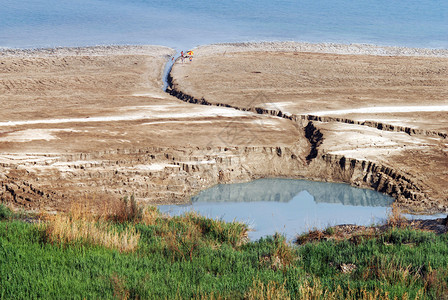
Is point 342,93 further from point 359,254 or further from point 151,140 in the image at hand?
point 359,254

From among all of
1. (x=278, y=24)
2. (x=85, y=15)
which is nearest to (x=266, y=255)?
(x=278, y=24)

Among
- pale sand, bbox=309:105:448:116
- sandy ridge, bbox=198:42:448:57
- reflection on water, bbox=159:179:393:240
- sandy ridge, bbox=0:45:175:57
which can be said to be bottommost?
reflection on water, bbox=159:179:393:240

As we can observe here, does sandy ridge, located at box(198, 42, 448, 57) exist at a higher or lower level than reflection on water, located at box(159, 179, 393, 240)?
higher

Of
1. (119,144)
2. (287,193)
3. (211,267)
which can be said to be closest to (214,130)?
(119,144)

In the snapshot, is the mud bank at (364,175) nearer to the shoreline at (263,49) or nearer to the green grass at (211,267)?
the green grass at (211,267)

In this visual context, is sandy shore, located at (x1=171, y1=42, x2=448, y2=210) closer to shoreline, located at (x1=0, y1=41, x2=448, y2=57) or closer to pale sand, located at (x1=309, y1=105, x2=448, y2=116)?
pale sand, located at (x1=309, y1=105, x2=448, y2=116)

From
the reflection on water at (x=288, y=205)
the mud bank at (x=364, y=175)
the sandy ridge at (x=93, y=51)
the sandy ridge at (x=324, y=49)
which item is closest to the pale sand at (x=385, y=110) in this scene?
the mud bank at (x=364, y=175)

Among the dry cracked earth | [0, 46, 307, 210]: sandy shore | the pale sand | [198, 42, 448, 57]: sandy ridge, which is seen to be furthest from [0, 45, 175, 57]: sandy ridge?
Answer: the pale sand

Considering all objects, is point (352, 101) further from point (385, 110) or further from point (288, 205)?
point (288, 205)
